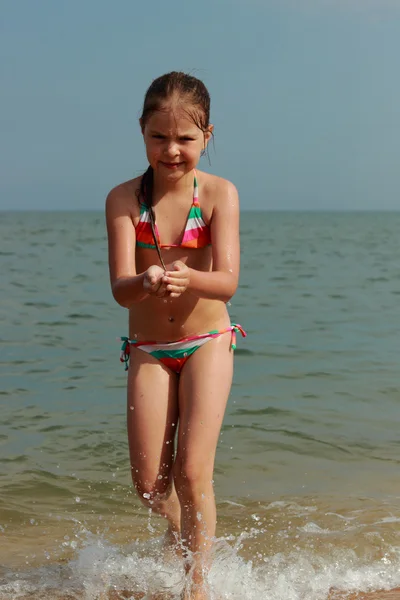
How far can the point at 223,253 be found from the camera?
3805 millimetres

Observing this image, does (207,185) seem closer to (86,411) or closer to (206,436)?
(206,436)

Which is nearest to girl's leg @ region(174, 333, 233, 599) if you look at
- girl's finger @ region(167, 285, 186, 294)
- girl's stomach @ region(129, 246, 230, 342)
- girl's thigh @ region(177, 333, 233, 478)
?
girl's thigh @ region(177, 333, 233, 478)

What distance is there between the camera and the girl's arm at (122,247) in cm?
365

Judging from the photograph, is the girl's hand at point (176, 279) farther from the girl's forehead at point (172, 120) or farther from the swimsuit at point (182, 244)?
the girl's forehead at point (172, 120)

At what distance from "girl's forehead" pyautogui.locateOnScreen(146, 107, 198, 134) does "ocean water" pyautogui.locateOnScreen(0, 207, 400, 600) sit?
6.51 feet

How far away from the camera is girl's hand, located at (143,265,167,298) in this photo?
11.0 feet

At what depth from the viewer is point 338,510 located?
17.8 feet

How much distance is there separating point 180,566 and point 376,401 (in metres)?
4.01

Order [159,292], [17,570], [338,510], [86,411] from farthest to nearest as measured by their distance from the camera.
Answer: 1. [86,411]
2. [338,510]
3. [17,570]
4. [159,292]

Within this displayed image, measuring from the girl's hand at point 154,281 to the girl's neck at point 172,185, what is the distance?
0.72 m

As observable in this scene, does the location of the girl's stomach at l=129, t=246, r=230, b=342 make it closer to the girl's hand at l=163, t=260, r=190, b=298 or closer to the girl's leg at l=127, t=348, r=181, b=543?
the girl's leg at l=127, t=348, r=181, b=543

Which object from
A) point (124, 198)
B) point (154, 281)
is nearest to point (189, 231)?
point (124, 198)

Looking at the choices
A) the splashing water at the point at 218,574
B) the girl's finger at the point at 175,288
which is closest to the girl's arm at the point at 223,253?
the girl's finger at the point at 175,288

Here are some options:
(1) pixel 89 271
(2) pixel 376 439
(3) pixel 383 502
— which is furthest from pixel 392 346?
(1) pixel 89 271
